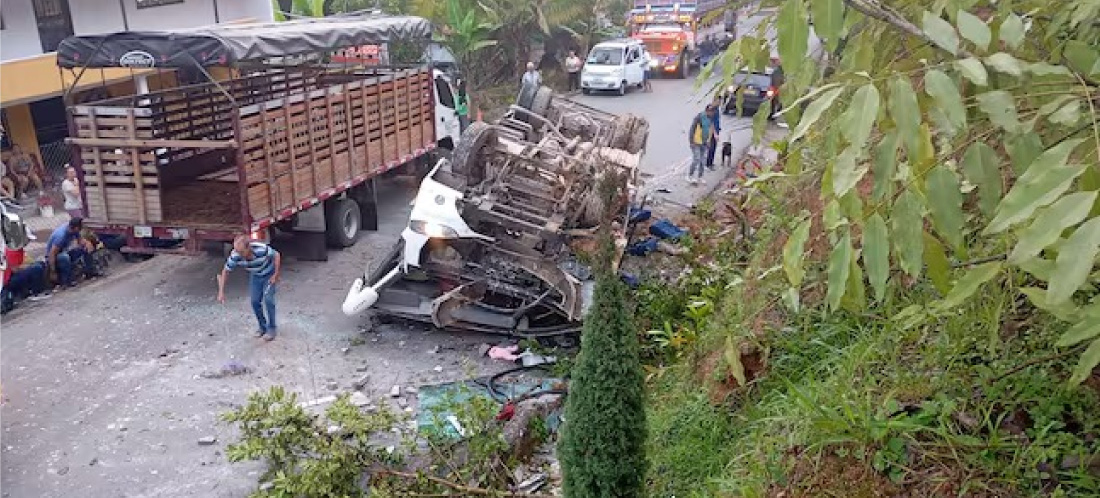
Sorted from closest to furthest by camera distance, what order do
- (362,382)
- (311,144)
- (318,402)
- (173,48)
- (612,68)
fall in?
(318,402), (362,382), (173,48), (311,144), (612,68)

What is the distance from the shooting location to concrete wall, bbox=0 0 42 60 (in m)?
13.6

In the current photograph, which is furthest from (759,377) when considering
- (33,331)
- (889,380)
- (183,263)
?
(183,263)

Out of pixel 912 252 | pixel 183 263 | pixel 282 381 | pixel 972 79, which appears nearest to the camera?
pixel 972 79

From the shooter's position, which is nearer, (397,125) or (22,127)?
(397,125)

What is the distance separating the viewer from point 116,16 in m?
15.8

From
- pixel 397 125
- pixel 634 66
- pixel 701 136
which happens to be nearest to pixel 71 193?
pixel 397 125

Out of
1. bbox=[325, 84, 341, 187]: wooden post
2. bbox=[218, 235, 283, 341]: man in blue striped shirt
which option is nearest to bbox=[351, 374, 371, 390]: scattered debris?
bbox=[218, 235, 283, 341]: man in blue striped shirt

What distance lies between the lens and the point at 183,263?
1065 cm

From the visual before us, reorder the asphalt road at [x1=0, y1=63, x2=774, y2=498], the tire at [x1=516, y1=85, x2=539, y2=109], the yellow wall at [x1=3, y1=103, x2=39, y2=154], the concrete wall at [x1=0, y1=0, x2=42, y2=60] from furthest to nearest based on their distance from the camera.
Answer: the yellow wall at [x1=3, y1=103, x2=39, y2=154]
the concrete wall at [x1=0, y1=0, x2=42, y2=60]
the tire at [x1=516, y1=85, x2=539, y2=109]
the asphalt road at [x1=0, y1=63, x2=774, y2=498]

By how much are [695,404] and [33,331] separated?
22.0 ft

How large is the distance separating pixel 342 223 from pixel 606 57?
14233 millimetres

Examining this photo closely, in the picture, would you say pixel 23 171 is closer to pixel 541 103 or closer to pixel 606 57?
pixel 541 103

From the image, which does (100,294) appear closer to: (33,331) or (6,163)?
(33,331)

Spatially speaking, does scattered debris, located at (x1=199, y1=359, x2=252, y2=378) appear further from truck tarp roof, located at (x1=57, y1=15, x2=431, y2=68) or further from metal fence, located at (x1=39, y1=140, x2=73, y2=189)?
metal fence, located at (x1=39, y1=140, x2=73, y2=189)
